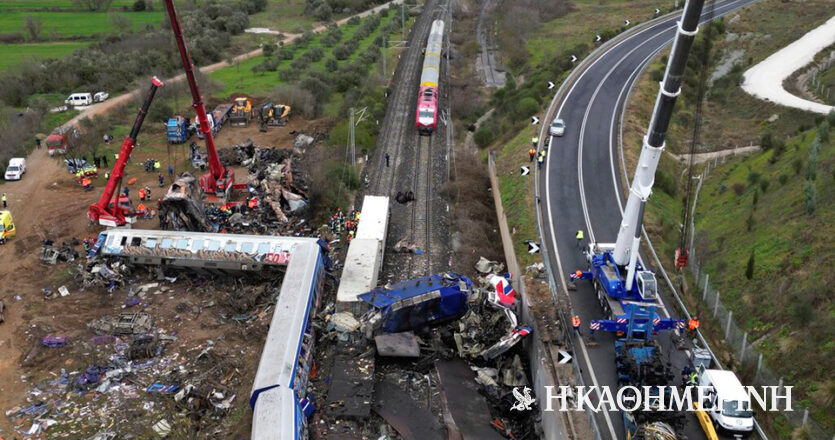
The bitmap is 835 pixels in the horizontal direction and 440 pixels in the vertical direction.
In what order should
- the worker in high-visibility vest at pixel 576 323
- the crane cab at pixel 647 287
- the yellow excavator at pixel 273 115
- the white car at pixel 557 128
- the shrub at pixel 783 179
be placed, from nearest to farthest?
the crane cab at pixel 647 287 < the worker in high-visibility vest at pixel 576 323 < the shrub at pixel 783 179 < the white car at pixel 557 128 < the yellow excavator at pixel 273 115

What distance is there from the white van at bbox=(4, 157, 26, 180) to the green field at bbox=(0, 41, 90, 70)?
33.3 meters

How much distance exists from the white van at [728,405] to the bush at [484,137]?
32.1m

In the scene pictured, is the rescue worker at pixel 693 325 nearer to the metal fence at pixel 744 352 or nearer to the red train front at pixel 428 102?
the metal fence at pixel 744 352

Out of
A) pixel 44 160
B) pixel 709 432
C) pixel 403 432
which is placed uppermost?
pixel 709 432

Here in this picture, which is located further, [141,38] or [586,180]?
[141,38]

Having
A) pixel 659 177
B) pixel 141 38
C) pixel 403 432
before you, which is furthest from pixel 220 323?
pixel 141 38

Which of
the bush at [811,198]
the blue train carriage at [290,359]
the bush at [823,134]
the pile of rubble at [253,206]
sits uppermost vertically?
the bush at [823,134]

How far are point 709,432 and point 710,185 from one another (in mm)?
25021

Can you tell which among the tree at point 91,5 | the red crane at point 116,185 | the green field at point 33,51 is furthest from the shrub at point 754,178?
the tree at point 91,5

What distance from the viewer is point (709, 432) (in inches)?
797

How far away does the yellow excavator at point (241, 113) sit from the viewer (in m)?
56.9

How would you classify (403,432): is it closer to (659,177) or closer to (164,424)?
(164,424)

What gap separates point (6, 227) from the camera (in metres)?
37.5

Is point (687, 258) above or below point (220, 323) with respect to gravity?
above
